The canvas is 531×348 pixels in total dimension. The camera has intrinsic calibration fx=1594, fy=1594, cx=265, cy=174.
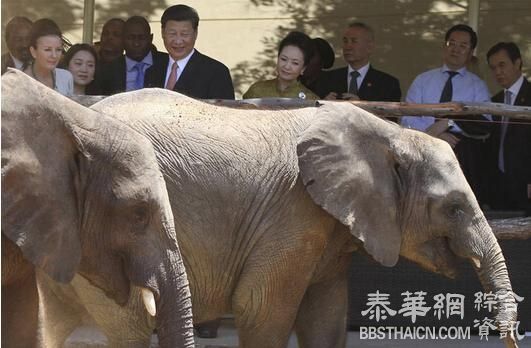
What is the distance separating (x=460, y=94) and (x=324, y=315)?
108 inches

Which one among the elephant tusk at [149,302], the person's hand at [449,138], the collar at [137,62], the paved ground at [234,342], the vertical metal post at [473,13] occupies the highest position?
the vertical metal post at [473,13]

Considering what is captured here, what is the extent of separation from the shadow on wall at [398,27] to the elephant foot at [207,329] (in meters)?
2.68

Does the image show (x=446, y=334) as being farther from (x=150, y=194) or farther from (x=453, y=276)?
(x=150, y=194)

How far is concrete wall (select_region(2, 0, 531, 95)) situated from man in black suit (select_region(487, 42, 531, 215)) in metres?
0.87

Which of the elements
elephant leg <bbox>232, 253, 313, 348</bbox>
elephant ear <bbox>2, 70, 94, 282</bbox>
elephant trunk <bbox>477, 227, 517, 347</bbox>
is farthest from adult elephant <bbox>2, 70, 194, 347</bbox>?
elephant trunk <bbox>477, 227, 517, 347</bbox>

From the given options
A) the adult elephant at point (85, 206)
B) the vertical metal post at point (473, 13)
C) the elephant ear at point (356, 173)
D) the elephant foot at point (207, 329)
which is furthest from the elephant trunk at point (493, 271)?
the vertical metal post at point (473, 13)

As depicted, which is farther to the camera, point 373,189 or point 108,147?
point 373,189

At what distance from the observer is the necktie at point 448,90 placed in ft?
37.0

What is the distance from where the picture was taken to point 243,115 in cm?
900

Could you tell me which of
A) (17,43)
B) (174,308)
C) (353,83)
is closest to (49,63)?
(17,43)

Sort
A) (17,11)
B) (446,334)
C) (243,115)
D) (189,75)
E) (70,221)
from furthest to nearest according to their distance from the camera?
(17,11), (446,334), (189,75), (243,115), (70,221)

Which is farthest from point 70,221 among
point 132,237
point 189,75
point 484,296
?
point 484,296

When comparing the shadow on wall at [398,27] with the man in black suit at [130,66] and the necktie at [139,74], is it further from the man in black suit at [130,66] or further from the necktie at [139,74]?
the necktie at [139,74]

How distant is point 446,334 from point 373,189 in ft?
9.33
